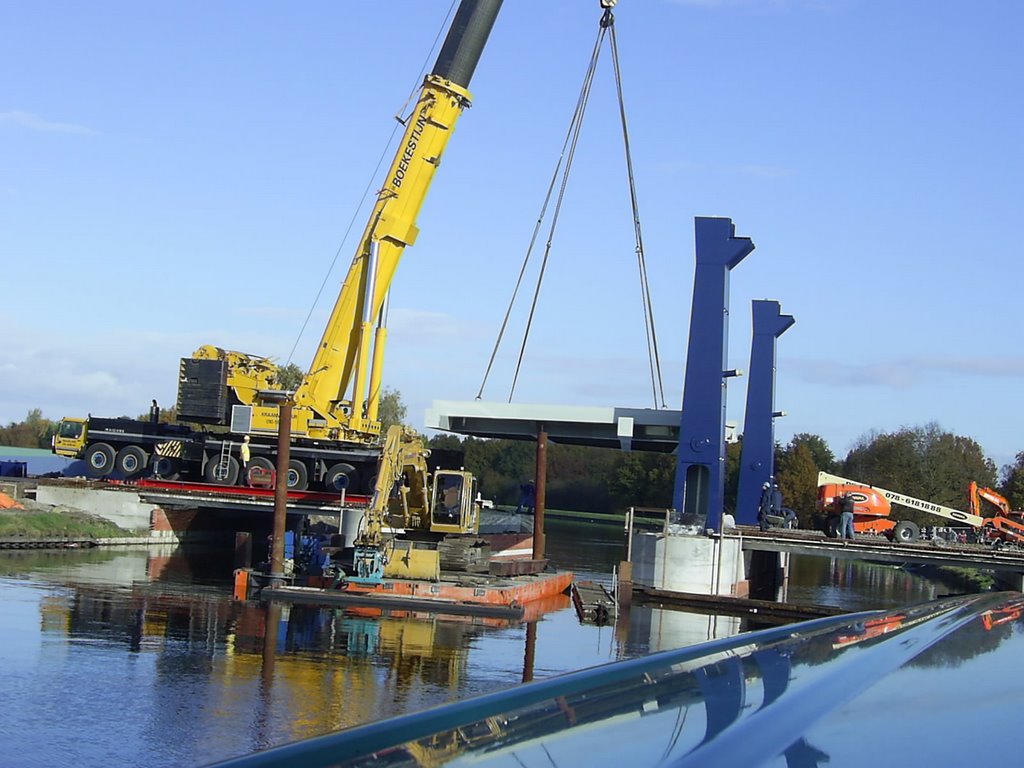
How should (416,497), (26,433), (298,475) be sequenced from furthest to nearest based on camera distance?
1. (26,433)
2. (298,475)
3. (416,497)

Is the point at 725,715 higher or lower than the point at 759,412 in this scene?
lower

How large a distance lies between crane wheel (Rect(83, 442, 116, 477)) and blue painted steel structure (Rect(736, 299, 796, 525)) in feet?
73.3

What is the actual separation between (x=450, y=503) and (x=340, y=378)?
10.7 m

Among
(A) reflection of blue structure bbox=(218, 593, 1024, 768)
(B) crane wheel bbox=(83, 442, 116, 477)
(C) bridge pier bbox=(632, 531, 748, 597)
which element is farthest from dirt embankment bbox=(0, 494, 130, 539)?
(A) reflection of blue structure bbox=(218, 593, 1024, 768)

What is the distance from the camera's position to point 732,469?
90062mm

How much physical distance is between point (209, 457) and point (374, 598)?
18.5 meters

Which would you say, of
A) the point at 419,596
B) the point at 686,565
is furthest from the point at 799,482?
the point at 419,596

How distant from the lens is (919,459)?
85.2 metres

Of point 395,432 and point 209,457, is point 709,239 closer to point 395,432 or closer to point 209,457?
point 395,432

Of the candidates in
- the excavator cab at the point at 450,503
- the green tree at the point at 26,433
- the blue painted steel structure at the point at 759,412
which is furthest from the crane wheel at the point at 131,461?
the green tree at the point at 26,433

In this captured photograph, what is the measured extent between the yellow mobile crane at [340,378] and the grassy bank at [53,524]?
95.6 inches

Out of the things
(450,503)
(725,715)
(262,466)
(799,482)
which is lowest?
(450,503)

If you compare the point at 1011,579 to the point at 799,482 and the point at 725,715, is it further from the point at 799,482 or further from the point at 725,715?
the point at 799,482

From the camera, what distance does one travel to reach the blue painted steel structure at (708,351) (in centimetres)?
3519
